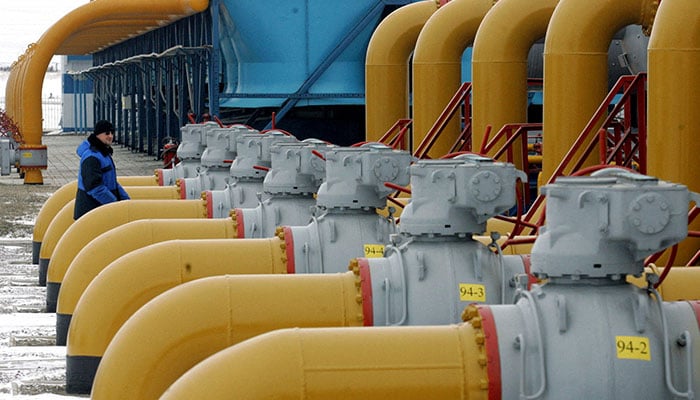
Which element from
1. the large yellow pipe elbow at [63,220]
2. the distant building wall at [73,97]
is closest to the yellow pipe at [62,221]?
the large yellow pipe elbow at [63,220]

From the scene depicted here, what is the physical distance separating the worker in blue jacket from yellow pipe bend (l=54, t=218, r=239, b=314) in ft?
8.56

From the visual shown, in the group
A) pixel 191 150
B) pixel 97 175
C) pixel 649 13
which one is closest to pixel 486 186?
pixel 649 13

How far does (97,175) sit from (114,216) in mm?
966

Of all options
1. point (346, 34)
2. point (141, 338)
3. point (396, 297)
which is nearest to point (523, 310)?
point (396, 297)

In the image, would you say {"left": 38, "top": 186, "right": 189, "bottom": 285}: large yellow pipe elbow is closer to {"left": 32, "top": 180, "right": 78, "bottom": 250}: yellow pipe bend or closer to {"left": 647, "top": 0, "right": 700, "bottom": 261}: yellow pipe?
{"left": 32, "top": 180, "right": 78, "bottom": 250}: yellow pipe bend

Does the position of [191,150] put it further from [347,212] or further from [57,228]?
[347,212]

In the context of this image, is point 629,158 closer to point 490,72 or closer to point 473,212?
point 490,72

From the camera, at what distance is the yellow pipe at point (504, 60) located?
1176cm

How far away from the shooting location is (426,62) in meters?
14.0

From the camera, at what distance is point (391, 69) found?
15.8 metres

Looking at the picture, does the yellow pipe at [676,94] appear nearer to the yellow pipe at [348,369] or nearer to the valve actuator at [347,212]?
the valve actuator at [347,212]

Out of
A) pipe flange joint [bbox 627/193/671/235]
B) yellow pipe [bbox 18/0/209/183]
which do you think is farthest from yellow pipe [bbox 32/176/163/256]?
pipe flange joint [bbox 627/193/671/235]

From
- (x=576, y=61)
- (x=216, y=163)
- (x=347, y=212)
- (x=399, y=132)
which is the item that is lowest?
(x=347, y=212)

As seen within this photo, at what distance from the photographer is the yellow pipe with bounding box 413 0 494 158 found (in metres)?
13.8
